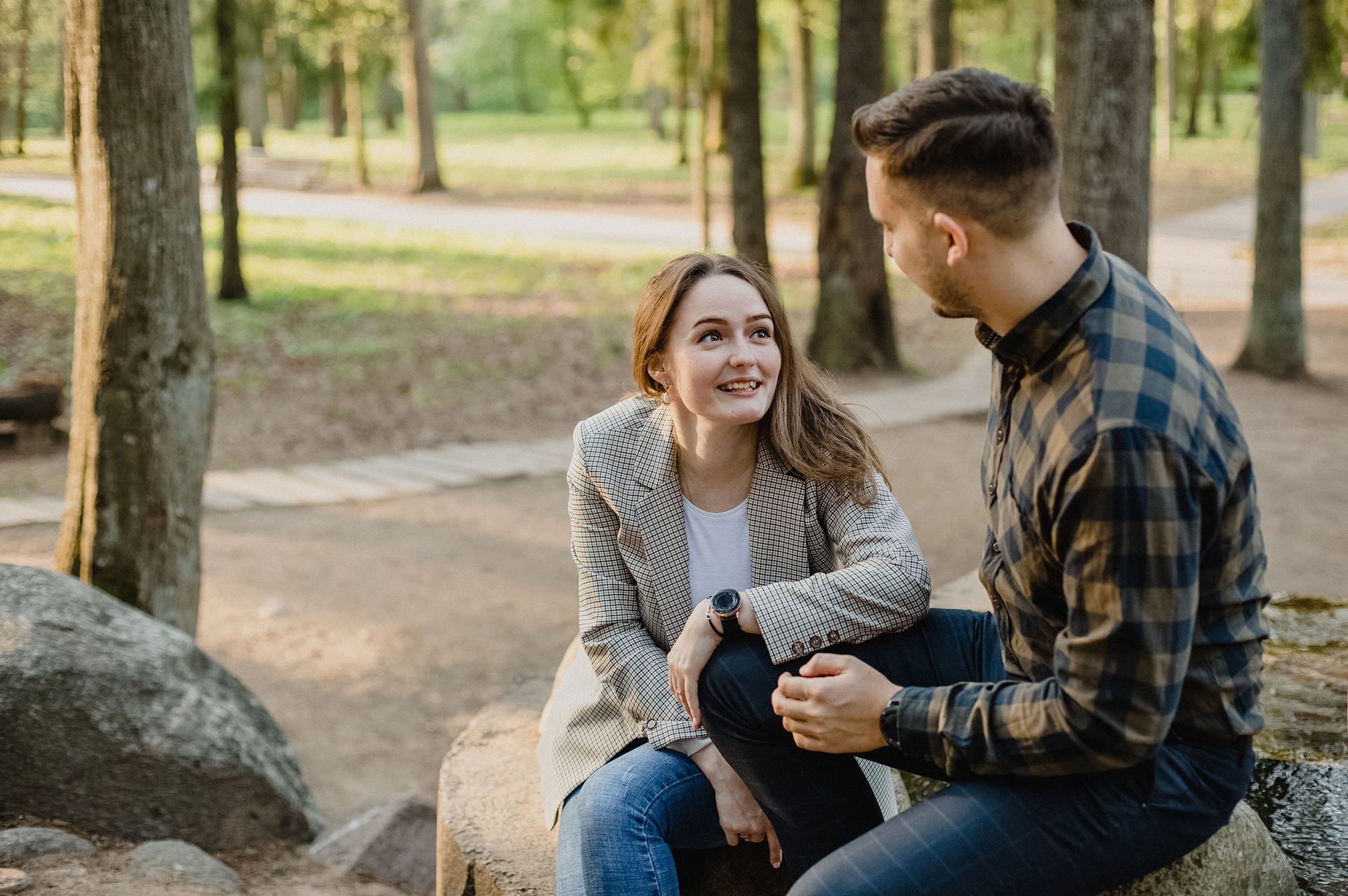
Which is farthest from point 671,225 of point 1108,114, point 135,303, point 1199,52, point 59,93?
point 1199,52

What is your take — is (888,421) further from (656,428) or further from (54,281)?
(54,281)

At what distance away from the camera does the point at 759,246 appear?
36.6ft

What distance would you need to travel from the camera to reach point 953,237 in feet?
5.91

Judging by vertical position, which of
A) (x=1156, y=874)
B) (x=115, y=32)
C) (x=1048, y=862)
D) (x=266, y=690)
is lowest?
(x=266, y=690)

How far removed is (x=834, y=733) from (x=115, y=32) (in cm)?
366

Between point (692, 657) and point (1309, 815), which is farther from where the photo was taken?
point (1309, 815)

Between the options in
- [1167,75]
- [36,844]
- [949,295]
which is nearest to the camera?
[949,295]

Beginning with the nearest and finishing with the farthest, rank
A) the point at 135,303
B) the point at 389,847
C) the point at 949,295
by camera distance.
Result: the point at 949,295
the point at 389,847
the point at 135,303

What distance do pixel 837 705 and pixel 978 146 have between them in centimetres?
96

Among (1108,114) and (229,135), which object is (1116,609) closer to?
(1108,114)

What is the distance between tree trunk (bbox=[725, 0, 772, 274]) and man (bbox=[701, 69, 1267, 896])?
9.15 metres

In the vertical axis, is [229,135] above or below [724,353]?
above

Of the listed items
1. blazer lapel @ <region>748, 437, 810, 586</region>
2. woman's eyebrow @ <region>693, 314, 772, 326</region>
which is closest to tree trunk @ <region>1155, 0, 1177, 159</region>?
woman's eyebrow @ <region>693, 314, 772, 326</region>

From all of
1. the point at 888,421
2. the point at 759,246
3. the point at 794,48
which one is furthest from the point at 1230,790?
the point at 794,48
